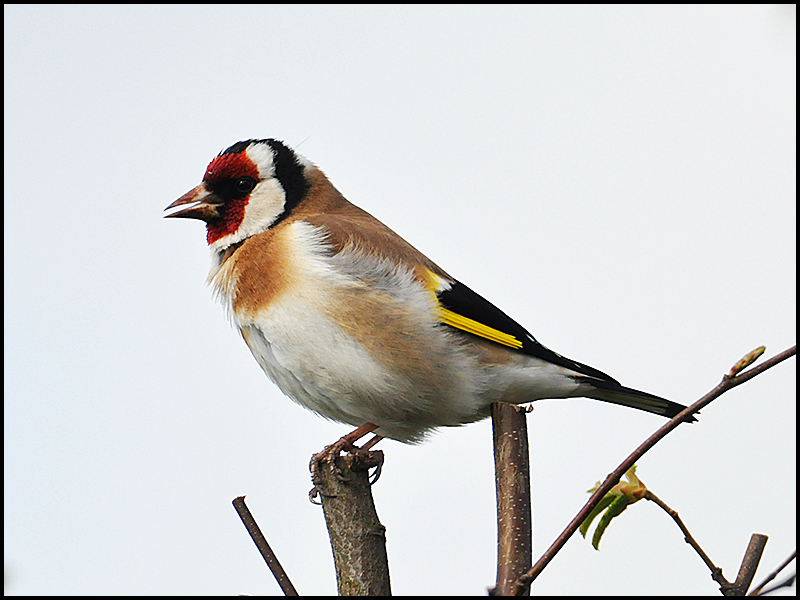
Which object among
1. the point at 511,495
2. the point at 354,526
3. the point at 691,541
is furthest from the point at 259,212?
the point at 691,541

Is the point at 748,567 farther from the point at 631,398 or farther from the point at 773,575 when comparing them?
the point at 631,398

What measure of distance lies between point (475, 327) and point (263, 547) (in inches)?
61.8

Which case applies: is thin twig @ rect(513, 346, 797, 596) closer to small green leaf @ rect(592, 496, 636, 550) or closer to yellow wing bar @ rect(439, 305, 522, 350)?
small green leaf @ rect(592, 496, 636, 550)

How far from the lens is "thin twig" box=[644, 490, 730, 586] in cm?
183

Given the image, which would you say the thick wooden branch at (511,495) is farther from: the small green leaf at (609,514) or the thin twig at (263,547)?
the thin twig at (263,547)

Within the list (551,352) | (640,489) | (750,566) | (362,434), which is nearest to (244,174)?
(362,434)

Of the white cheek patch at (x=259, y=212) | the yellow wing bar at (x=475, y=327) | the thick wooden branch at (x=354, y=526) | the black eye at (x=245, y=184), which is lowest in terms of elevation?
the thick wooden branch at (x=354, y=526)

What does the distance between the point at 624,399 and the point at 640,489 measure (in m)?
1.51

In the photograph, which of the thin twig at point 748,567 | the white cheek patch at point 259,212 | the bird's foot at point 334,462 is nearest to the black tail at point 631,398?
the bird's foot at point 334,462

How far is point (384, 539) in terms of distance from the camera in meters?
2.76

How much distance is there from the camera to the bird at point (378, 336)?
3.43 metres

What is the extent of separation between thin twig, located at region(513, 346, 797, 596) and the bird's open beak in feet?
9.14

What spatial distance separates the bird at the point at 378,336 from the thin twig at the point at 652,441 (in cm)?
176

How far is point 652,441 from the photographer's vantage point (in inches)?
64.8
